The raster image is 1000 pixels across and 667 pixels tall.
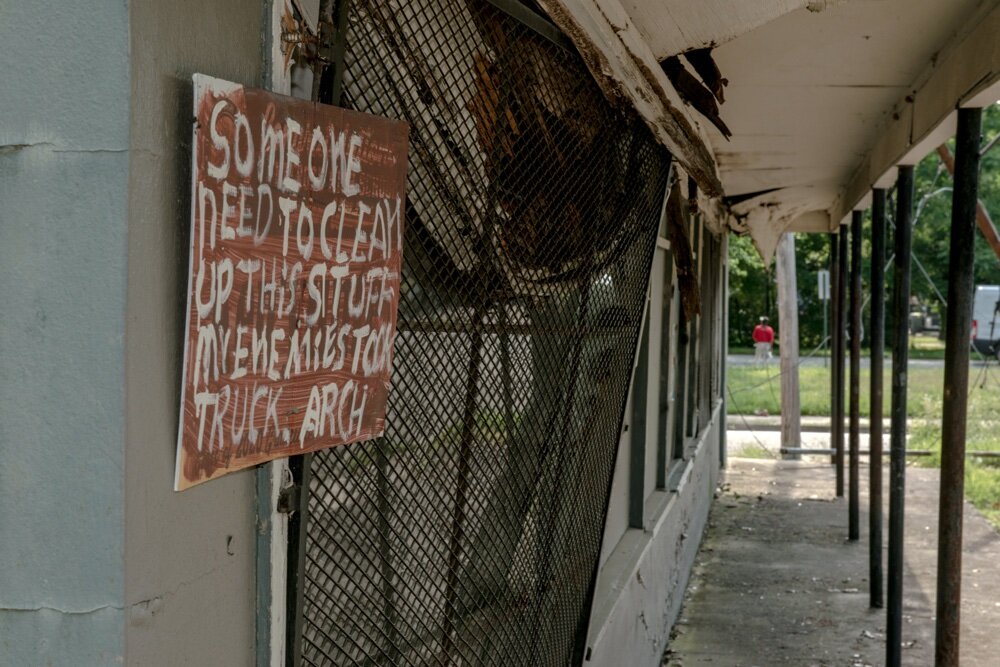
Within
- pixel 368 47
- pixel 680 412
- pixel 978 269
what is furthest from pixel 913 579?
pixel 978 269

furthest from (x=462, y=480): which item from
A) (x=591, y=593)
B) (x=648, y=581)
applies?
(x=648, y=581)

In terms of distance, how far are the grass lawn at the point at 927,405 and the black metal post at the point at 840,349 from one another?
1505mm

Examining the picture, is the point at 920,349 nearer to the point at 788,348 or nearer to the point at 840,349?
the point at 788,348

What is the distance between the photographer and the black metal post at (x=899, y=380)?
6527 millimetres

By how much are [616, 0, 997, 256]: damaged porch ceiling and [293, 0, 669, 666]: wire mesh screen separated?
37 cm

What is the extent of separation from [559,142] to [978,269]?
121 ft

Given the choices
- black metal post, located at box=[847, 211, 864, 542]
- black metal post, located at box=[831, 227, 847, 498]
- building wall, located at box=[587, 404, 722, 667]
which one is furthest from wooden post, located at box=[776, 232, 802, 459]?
building wall, located at box=[587, 404, 722, 667]

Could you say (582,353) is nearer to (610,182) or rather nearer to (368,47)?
(610,182)

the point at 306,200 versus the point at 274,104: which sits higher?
the point at 274,104

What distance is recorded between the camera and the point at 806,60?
4977mm

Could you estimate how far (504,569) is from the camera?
2.79 m

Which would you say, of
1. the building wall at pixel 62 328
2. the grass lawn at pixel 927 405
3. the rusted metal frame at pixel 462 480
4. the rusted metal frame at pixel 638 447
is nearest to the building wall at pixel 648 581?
the rusted metal frame at pixel 638 447

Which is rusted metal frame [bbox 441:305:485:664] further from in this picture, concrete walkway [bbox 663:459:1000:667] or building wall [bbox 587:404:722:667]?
concrete walkway [bbox 663:459:1000:667]

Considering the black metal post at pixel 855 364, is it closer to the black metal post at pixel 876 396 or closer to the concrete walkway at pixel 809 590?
the concrete walkway at pixel 809 590
